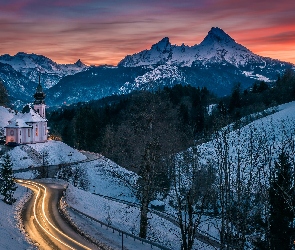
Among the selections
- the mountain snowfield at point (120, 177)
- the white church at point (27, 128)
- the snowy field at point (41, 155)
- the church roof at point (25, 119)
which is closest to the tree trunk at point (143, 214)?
the mountain snowfield at point (120, 177)

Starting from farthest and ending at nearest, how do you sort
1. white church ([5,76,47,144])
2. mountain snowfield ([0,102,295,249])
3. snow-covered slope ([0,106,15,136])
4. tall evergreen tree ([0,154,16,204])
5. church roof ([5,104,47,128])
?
1. snow-covered slope ([0,106,15,136])
2. church roof ([5,104,47,128])
3. white church ([5,76,47,144])
4. tall evergreen tree ([0,154,16,204])
5. mountain snowfield ([0,102,295,249])

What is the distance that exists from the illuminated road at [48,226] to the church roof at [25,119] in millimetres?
33237

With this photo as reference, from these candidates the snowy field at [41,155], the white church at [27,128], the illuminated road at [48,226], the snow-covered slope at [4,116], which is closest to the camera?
the illuminated road at [48,226]

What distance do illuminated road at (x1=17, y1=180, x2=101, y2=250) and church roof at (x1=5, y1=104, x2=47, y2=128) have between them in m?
33.2

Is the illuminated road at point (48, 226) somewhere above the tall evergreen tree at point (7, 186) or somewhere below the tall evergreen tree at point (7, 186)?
below

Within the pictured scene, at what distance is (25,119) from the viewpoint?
79.4 meters

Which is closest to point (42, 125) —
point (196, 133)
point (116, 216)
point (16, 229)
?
point (196, 133)

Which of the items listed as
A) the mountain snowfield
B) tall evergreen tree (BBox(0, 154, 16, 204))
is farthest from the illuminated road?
tall evergreen tree (BBox(0, 154, 16, 204))

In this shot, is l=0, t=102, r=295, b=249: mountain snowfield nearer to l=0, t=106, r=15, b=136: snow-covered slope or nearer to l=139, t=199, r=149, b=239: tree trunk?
l=139, t=199, r=149, b=239: tree trunk

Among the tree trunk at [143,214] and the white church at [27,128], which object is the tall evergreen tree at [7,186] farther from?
the white church at [27,128]

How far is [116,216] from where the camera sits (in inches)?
1633

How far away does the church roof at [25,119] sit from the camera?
251 feet

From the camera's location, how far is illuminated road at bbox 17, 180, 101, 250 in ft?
91.7

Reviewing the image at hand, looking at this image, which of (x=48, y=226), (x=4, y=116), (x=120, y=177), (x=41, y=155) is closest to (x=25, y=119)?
(x=41, y=155)
